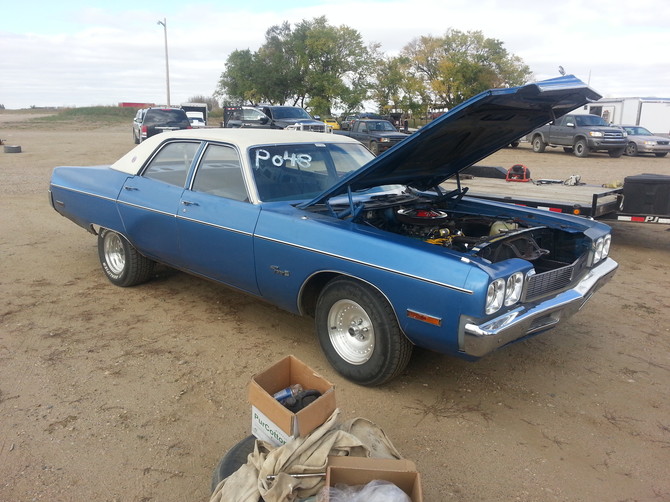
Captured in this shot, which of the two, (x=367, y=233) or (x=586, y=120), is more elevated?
(x=586, y=120)

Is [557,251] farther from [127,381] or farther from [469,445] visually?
[127,381]

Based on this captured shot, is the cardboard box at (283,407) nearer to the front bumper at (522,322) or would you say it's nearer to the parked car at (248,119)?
the front bumper at (522,322)

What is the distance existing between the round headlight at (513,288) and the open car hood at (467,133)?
1.05 m

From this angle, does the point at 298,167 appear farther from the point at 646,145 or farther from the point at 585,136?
the point at 646,145

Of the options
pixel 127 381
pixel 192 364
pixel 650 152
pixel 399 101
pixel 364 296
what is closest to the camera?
pixel 364 296

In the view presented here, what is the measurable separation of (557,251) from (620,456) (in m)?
1.70

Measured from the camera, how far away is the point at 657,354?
13.9ft

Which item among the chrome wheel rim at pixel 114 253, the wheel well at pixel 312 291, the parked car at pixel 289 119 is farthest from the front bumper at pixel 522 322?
the parked car at pixel 289 119

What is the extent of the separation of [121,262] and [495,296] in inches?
151

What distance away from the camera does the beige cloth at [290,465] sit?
2223 mm

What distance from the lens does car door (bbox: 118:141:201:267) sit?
4645mm

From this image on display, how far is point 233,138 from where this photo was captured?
4.46m

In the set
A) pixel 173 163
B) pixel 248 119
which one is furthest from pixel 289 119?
pixel 173 163

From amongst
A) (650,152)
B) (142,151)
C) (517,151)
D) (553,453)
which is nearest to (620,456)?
(553,453)
